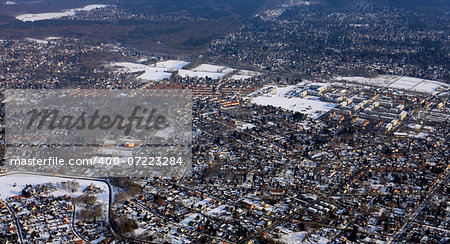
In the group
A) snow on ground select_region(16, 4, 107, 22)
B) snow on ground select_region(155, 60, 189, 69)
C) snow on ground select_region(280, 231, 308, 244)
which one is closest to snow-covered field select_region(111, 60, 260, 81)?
snow on ground select_region(155, 60, 189, 69)

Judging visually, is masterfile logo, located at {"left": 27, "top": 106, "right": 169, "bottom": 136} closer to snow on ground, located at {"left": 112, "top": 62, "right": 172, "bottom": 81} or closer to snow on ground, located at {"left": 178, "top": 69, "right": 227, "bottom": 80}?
snow on ground, located at {"left": 112, "top": 62, "right": 172, "bottom": 81}

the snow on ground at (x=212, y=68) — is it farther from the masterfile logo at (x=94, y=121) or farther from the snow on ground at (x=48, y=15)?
the snow on ground at (x=48, y=15)

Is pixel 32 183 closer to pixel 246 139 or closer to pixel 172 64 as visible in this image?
pixel 246 139

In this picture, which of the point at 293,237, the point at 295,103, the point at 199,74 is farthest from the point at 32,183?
the point at 199,74

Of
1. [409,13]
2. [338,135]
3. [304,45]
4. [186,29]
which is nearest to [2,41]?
[186,29]

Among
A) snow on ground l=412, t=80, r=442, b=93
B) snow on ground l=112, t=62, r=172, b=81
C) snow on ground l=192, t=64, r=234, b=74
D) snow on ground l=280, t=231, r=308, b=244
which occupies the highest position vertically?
snow on ground l=280, t=231, r=308, b=244

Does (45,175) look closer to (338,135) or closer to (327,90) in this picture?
(338,135)

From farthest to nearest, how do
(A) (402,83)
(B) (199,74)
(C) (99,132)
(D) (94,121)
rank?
(B) (199,74)
(A) (402,83)
(D) (94,121)
(C) (99,132)
